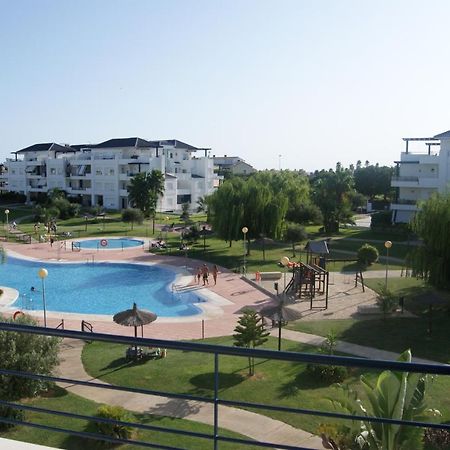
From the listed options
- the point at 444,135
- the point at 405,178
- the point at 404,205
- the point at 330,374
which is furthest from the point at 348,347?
the point at 405,178

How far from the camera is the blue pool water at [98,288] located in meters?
28.3

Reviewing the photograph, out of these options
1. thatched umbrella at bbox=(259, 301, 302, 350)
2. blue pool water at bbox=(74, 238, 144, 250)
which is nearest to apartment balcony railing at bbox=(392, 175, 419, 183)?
blue pool water at bbox=(74, 238, 144, 250)

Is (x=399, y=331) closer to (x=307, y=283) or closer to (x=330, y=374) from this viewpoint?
(x=330, y=374)

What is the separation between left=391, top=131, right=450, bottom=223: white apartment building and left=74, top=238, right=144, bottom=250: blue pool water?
24.3 meters

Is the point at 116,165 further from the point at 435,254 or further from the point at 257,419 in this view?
the point at 257,419

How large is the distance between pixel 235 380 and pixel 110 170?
58.4 metres

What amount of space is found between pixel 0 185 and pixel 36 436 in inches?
3611

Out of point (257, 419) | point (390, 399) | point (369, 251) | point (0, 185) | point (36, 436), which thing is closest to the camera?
point (390, 399)

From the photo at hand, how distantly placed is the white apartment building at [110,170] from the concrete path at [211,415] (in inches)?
2160

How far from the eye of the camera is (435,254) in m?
23.9

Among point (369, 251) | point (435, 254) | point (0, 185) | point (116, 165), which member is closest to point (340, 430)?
point (435, 254)

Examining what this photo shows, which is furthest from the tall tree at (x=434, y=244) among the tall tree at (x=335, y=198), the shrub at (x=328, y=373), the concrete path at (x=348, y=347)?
the tall tree at (x=335, y=198)

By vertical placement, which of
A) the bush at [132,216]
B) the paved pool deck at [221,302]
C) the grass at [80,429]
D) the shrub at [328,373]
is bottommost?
the paved pool deck at [221,302]

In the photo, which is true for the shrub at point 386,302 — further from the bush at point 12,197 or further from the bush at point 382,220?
the bush at point 12,197
